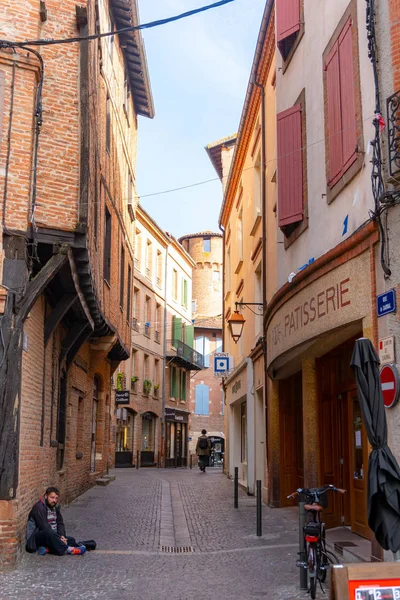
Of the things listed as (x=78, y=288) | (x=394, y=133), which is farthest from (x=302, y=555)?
(x=78, y=288)

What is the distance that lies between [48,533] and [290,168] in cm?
679

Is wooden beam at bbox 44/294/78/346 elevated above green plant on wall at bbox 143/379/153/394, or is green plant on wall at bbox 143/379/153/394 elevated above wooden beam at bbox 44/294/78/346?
green plant on wall at bbox 143/379/153/394

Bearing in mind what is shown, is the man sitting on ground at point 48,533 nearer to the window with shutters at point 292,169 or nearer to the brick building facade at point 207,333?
the window with shutters at point 292,169

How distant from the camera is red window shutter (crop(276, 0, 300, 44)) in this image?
488 inches

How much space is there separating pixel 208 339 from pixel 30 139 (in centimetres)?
4377

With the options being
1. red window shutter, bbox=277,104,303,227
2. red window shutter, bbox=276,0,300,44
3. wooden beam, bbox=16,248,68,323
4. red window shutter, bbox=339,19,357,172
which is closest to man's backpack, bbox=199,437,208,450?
red window shutter, bbox=277,104,303,227

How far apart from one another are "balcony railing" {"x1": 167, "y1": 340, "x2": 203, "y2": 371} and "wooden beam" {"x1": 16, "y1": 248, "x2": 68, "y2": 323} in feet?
107

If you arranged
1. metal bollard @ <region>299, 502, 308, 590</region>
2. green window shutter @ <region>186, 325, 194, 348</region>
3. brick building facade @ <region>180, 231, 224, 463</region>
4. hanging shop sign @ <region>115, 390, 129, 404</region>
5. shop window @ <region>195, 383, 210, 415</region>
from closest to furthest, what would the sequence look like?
metal bollard @ <region>299, 502, 308, 590</region>
hanging shop sign @ <region>115, 390, 129, 404</region>
green window shutter @ <region>186, 325, 194, 348</region>
brick building facade @ <region>180, 231, 224, 463</region>
shop window @ <region>195, 383, 210, 415</region>

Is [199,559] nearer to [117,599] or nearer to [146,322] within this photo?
[117,599]

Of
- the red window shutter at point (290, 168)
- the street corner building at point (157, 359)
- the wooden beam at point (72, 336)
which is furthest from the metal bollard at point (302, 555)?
Result: the street corner building at point (157, 359)

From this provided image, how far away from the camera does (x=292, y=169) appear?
39.2 ft

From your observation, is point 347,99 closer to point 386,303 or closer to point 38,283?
point 386,303

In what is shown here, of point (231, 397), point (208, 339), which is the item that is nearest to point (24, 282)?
point (231, 397)

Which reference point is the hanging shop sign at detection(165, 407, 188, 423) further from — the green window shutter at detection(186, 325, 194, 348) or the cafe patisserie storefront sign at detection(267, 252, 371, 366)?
the cafe patisserie storefront sign at detection(267, 252, 371, 366)
